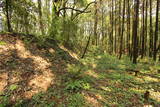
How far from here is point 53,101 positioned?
12.3 ft

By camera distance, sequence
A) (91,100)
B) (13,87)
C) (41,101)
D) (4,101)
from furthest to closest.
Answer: (13,87), (91,100), (41,101), (4,101)

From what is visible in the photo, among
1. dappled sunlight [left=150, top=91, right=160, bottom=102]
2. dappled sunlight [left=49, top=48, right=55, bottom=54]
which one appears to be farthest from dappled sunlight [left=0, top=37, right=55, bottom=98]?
dappled sunlight [left=150, top=91, right=160, bottom=102]

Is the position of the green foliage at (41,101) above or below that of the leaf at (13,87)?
below

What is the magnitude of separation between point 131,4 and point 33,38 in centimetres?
1124

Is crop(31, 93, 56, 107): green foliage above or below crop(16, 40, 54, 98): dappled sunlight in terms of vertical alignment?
below

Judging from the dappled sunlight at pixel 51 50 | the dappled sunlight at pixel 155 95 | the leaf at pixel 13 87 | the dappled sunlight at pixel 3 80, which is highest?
the dappled sunlight at pixel 51 50

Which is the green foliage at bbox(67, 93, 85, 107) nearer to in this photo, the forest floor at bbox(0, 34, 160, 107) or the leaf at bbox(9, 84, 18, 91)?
the forest floor at bbox(0, 34, 160, 107)

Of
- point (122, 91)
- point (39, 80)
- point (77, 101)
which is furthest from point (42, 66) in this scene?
point (122, 91)

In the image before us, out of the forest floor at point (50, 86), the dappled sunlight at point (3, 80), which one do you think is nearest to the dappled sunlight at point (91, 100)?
the forest floor at point (50, 86)

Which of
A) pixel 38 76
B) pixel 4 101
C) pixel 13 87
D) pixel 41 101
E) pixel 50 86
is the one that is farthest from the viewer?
Result: pixel 38 76

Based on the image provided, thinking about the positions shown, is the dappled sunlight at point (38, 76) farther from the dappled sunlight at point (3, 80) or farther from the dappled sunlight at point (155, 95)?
the dappled sunlight at point (155, 95)

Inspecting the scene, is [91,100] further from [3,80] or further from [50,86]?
[3,80]

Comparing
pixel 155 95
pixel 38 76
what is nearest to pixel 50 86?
pixel 38 76

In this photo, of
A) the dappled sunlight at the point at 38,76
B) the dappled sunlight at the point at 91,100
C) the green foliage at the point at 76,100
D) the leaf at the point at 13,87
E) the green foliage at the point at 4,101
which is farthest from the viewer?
the dappled sunlight at the point at 38,76
